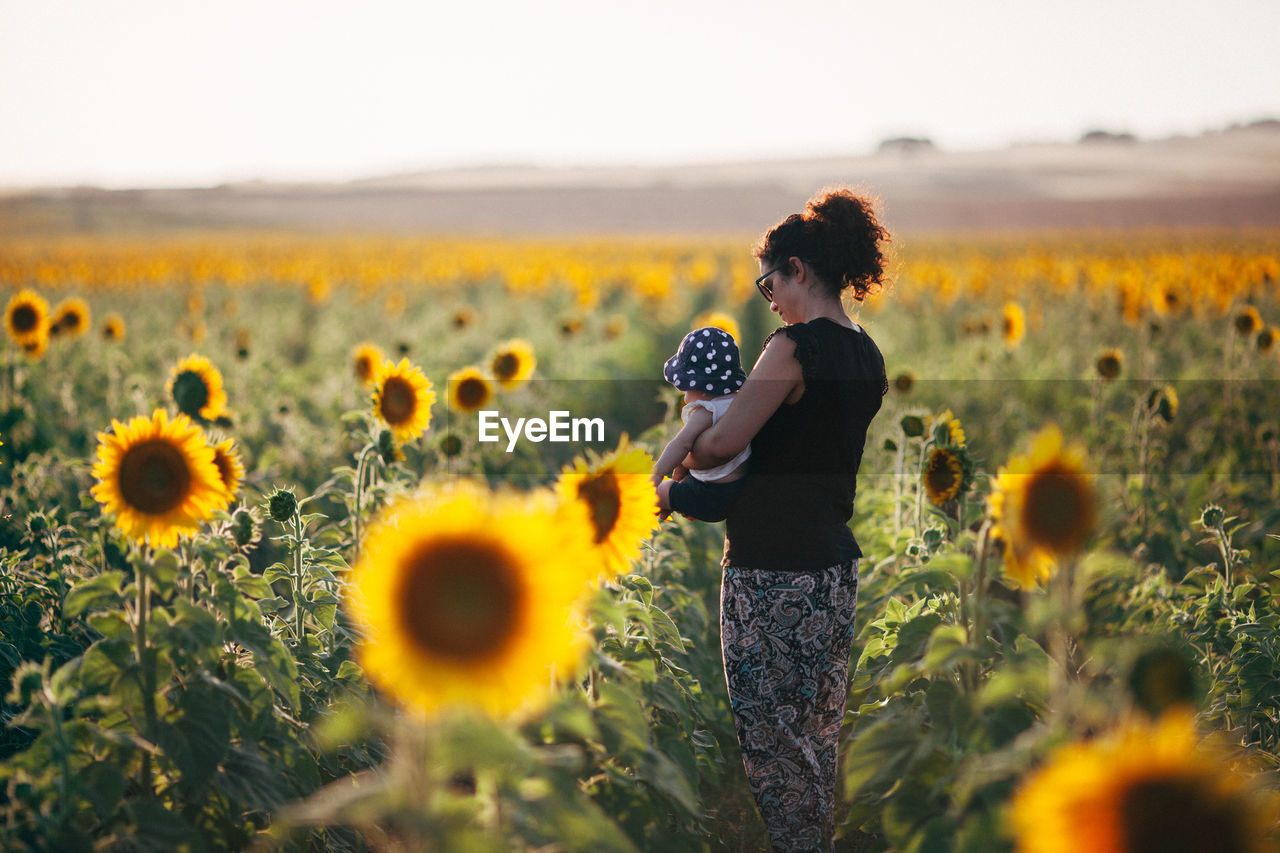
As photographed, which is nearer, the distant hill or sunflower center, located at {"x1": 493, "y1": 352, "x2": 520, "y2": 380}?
sunflower center, located at {"x1": 493, "y1": 352, "x2": 520, "y2": 380}

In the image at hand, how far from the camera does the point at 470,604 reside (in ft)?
4.69

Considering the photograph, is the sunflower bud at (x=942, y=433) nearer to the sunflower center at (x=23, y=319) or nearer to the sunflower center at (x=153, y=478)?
the sunflower center at (x=153, y=478)

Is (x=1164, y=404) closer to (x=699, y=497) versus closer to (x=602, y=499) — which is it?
(x=699, y=497)

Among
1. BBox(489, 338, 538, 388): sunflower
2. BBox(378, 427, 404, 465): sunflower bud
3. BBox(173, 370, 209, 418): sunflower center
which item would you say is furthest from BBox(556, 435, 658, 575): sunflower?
BBox(489, 338, 538, 388): sunflower

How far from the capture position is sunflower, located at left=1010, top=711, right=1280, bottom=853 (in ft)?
4.15

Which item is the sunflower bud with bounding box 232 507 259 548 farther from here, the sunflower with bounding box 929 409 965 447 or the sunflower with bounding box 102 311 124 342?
the sunflower with bounding box 102 311 124 342

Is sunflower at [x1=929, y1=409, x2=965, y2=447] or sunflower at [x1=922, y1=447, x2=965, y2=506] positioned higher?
sunflower at [x1=929, y1=409, x2=965, y2=447]

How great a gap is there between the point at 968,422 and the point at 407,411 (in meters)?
6.03

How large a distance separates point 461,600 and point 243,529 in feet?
5.18

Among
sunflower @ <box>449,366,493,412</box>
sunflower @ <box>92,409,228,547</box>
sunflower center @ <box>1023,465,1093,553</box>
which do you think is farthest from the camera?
sunflower @ <box>449,366,493,412</box>

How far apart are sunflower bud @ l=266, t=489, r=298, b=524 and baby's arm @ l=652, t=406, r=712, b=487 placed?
3.79 feet

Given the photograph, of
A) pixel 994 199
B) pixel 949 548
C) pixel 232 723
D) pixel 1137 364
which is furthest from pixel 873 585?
pixel 994 199

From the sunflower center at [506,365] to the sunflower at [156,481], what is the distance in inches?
129

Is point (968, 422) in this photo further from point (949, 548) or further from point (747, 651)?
point (747, 651)
